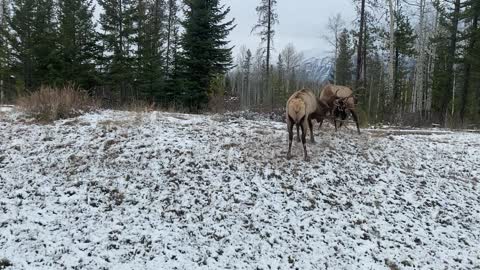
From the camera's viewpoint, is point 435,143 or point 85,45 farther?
point 85,45

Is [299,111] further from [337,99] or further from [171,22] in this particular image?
[171,22]

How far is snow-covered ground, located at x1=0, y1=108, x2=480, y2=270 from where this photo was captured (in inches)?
209

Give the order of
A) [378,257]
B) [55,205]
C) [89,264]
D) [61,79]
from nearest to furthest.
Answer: [89,264], [378,257], [55,205], [61,79]

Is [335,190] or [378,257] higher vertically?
[335,190]

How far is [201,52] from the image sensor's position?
21.1m

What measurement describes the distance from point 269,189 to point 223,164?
3.61ft

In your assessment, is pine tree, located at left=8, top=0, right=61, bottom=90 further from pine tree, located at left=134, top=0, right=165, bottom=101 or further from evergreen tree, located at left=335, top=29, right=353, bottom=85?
evergreen tree, located at left=335, top=29, right=353, bottom=85

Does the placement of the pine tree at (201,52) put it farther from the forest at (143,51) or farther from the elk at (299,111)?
the elk at (299,111)

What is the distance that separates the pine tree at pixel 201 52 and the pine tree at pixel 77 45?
18.8 feet

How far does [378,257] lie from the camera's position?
5566 millimetres

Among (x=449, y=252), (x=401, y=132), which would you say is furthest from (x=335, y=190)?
(x=401, y=132)

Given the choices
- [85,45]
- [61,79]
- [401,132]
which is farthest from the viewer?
[85,45]

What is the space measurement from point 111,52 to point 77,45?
1973 millimetres

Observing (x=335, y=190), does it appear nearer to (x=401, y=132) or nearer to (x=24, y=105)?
(x=401, y=132)
